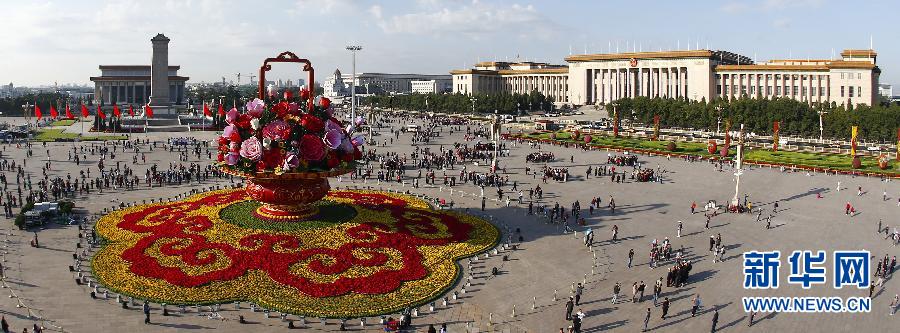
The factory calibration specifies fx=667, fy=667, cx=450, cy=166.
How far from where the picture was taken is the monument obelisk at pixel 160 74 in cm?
10962

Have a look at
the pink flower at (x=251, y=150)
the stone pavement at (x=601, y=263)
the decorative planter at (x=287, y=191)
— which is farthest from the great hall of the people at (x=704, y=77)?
the pink flower at (x=251, y=150)

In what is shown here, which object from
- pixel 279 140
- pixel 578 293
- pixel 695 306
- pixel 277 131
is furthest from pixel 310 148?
pixel 695 306

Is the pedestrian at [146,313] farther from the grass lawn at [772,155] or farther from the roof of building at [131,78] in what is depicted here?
the roof of building at [131,78]

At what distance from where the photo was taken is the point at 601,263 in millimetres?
28500

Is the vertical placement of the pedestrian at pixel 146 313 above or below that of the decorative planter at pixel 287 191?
below

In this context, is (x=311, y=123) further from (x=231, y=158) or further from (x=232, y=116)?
(x=231, y=158)

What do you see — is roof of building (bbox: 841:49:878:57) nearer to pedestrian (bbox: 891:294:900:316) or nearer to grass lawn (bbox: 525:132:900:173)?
grass lawn (bbox: 525:132:900:173)

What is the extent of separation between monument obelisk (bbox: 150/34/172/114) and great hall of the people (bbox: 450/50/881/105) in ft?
267

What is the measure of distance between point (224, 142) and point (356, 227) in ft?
23.6

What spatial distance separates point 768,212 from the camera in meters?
40.6

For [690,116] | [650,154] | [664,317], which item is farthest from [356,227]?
[690,116]

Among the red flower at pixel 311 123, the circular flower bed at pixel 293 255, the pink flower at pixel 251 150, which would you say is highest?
the red flower at pixel 311 123

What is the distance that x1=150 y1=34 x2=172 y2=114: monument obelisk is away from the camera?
109625mm

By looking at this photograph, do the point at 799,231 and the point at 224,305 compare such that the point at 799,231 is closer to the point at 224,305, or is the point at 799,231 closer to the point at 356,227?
the point at 356,227
